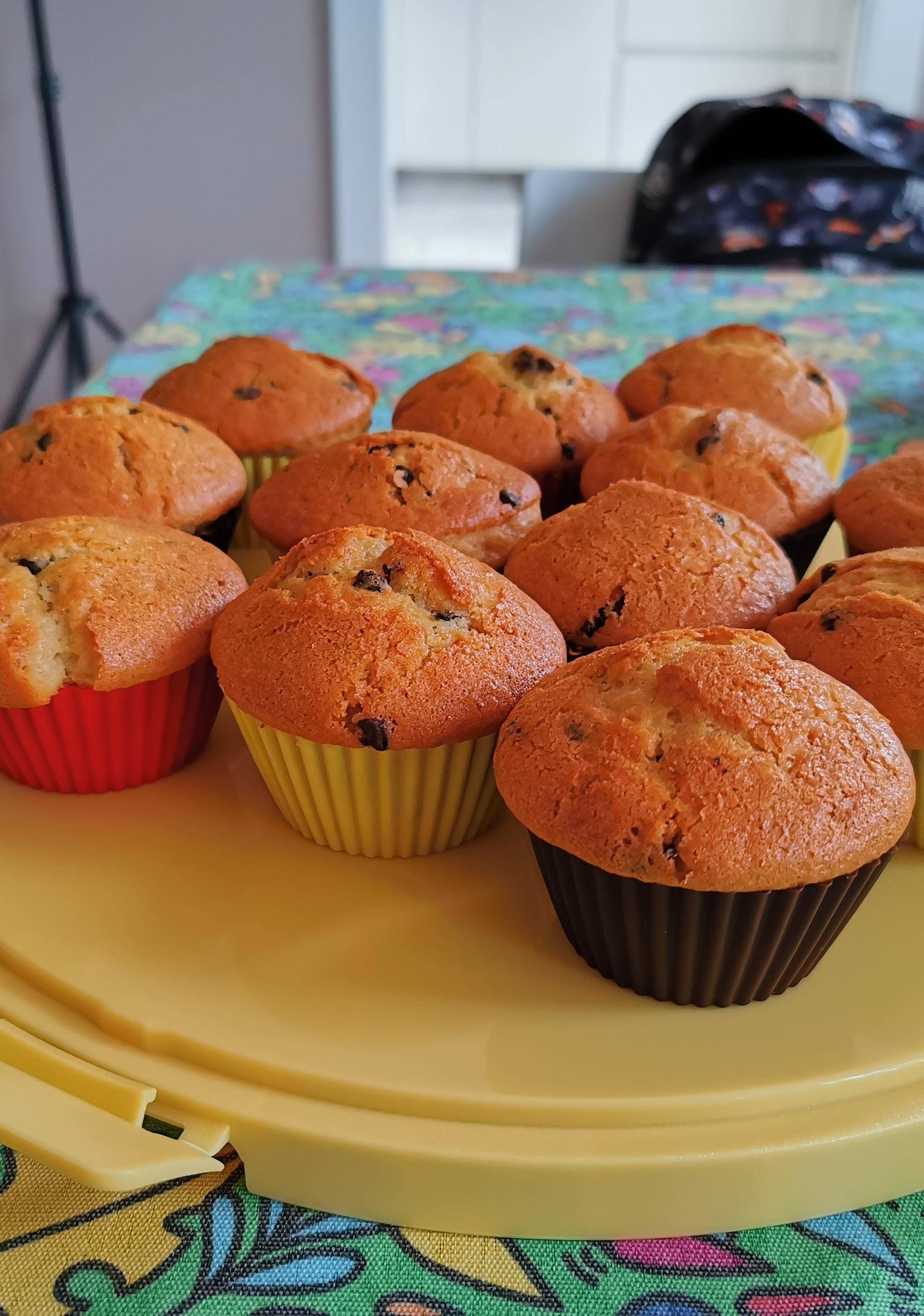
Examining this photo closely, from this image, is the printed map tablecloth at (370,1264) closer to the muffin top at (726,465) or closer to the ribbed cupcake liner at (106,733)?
the ribbed cupcake liner at (106,733)

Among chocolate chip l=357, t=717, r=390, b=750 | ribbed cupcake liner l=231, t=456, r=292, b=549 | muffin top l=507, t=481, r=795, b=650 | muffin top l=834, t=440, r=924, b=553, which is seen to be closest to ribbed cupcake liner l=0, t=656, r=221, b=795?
chocolate chip l=357, t=717, r=390, b=750

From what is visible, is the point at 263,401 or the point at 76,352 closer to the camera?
the point at 263,401

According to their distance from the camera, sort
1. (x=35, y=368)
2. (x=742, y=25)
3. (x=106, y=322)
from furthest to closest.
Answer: (x=742, y=25) → (x=106, y=322) → (x=35, y=368)

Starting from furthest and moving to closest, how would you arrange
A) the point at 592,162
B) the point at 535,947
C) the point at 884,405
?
the point at 592,162
the point at 884,405
the point at 535,947

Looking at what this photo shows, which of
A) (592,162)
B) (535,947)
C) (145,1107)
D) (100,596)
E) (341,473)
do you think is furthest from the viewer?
(592,162)

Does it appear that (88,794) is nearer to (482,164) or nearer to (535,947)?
(535,947)

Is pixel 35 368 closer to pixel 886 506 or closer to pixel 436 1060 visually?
pixel 886 506

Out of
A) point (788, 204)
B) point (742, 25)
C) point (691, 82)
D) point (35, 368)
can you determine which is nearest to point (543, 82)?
point (691, 82)

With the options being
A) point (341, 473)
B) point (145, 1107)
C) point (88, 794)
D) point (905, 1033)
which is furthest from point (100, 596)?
point (905, 1033)
